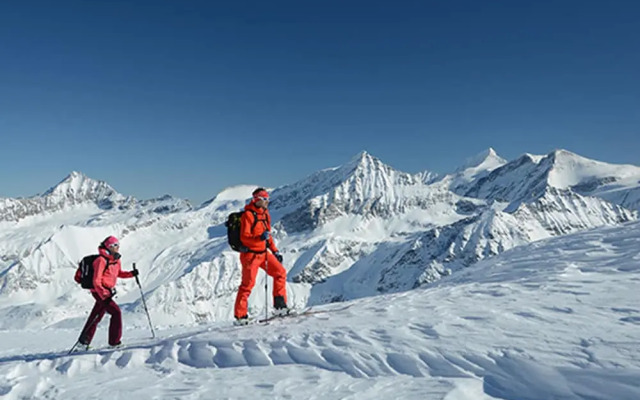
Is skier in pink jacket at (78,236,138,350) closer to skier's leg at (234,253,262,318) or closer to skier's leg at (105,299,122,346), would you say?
skier's leg at (105,299,122,346)

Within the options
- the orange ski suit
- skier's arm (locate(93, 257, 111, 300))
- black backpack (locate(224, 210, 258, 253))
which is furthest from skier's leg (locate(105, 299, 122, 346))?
black backpack (locate(224, 210, 258, 253))

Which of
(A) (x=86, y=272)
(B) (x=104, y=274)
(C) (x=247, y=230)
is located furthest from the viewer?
(B) (x=104, y=274)

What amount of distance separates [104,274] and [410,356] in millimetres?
8188

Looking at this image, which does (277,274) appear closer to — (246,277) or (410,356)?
(246,277)

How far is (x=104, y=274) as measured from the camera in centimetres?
1072

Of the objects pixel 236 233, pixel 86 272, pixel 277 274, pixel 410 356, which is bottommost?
pixel 410 356

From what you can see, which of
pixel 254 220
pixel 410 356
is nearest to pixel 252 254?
pixel 254 220

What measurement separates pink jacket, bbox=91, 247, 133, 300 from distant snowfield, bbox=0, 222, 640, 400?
80.4 inches

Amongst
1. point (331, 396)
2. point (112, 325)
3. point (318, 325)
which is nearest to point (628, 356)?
point (331, 396)

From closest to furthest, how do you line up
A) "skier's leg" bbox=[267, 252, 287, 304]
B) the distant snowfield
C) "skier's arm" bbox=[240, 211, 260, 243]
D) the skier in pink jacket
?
1. the distant snowfield
2. "skier's arm" bbox=[240, 211, 260, 243]
3. the skier in pink jacket
4. "skier's leg" bbox=[267, 252, 287, 304]

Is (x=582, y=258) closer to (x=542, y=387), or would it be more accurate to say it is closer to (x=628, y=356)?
(x=628, y=356)

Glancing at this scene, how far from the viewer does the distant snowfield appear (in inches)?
213

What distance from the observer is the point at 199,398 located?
5.98 meters

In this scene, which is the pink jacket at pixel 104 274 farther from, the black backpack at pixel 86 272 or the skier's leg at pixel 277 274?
the skier's leg at pixel 277 274
